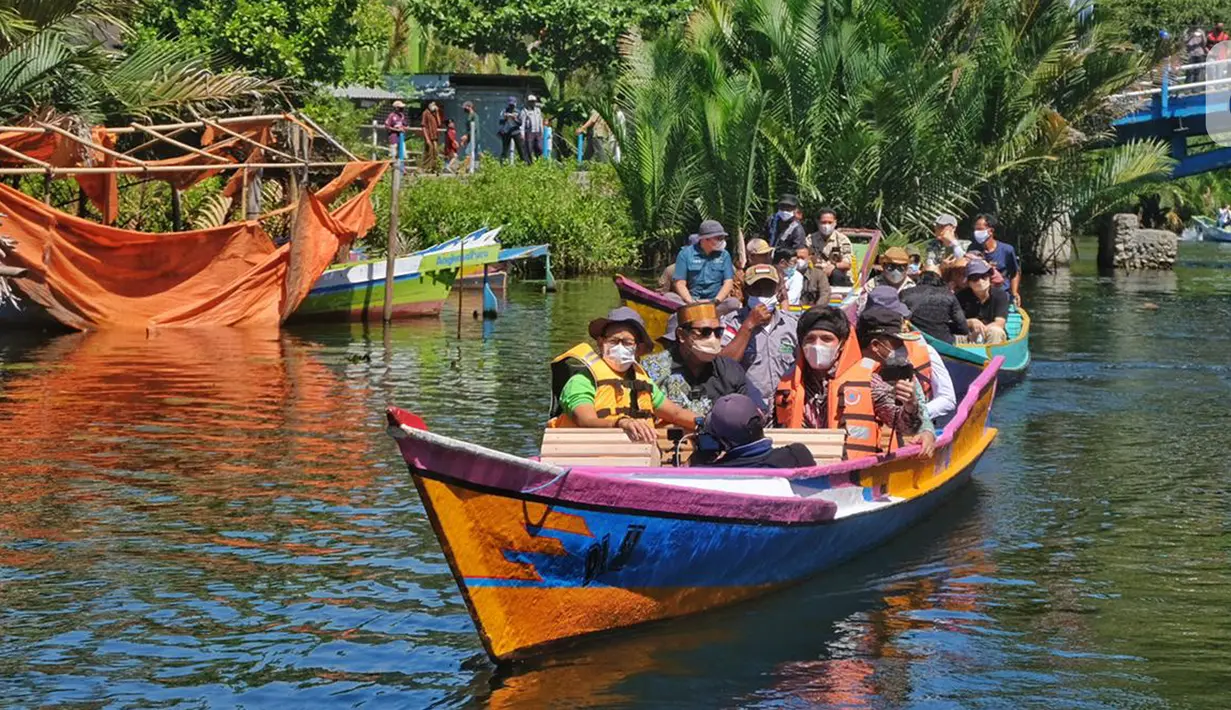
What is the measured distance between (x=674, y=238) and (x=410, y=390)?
58.0 feet

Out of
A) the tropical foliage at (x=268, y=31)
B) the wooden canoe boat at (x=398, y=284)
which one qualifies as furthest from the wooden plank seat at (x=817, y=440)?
the tropical foliage at (x=268, y=31)

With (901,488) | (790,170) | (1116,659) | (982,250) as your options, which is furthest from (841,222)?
(1116,659)

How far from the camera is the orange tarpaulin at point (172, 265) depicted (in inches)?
966

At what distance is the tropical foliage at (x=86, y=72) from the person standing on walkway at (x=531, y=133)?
1425 cm

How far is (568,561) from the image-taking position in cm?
962

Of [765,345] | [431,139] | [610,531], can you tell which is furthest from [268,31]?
[610,531]

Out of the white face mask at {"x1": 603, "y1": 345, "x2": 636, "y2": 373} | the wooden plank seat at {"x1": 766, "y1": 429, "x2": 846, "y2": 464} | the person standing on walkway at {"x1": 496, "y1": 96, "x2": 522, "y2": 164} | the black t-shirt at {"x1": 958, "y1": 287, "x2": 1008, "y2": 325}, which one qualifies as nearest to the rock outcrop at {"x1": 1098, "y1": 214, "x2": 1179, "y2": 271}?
the person standing on walkway at {"x1": 496, "y1": 96, "x2": 522, "y2": 164}

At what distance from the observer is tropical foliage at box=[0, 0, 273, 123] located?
78.4 ft

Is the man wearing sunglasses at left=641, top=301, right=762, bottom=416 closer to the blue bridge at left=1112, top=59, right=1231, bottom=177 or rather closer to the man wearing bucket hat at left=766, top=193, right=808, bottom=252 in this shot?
the man wearing bucket hat at left=766, top=193, right=808, bottom=252

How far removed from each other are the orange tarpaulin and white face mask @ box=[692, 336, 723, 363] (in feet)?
48.9

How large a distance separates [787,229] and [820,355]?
31.0 ft

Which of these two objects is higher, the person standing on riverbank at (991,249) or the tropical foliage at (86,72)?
the tropical foliage at (86,72)

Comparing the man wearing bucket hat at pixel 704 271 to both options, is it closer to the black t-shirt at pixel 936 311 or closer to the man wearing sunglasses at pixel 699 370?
the black t-shirt at pixel 936 311

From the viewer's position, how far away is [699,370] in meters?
11.8
